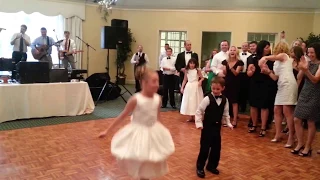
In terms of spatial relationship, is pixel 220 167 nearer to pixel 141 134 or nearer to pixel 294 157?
pixel 294 157

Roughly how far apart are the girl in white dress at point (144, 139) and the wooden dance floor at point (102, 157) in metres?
0.92

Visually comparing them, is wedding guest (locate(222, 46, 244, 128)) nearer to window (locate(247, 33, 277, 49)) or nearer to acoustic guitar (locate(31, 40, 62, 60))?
acoustic guitar (locate(31, 40, 62, 60))

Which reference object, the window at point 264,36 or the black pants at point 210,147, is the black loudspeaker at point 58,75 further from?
the window at point 264,36

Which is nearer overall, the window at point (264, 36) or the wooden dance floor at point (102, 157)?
the wooden dance floor at point (102, 157)

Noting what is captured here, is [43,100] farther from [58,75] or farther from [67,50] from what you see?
[67,50]

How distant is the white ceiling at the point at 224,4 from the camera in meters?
9.66

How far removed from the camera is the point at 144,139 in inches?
86.0

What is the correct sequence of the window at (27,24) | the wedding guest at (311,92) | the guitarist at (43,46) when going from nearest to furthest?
the wedding guest at (311,92) < the guitarist at (43,46) < the window at (27,24)

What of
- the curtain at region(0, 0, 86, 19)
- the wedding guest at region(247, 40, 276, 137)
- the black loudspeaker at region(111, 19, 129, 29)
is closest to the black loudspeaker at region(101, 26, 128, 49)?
the black loudspeaker at region(111, 19, 129, 29)

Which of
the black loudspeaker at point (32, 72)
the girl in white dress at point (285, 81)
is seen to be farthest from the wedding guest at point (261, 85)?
the black loudspeaker at point (32, 72)

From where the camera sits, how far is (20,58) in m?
7.63

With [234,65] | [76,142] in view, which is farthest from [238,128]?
[76,142]

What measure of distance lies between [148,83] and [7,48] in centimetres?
828

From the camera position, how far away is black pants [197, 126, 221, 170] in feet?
10.2
